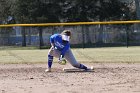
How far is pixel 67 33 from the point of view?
49.0 ft

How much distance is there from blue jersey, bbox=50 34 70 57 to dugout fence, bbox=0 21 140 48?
49.9ft

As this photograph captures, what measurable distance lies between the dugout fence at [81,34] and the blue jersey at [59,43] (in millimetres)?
15216

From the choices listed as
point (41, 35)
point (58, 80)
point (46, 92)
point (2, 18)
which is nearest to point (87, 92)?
point (46, 92)

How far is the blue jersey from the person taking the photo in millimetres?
14930

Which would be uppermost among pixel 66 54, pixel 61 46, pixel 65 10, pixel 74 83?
pixel 65 10

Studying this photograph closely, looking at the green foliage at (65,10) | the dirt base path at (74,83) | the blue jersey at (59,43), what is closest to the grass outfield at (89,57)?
the blue jersey at (59,43)

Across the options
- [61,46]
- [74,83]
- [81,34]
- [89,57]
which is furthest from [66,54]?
[81,34]

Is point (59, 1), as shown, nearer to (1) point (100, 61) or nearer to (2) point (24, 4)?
(2) point (24, 4)

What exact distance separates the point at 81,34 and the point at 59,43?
16574mm

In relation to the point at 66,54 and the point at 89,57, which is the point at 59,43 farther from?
the point at 89,57

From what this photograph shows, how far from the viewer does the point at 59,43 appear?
15.0 metres

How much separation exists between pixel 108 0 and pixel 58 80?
31.5m

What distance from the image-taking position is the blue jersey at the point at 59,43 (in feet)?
49.0

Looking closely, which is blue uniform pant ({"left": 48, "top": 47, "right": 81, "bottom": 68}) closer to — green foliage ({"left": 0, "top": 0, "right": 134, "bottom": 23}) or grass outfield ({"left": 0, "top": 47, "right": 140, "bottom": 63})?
grass outfield ({"left": 0, "top": 47, "right": 140, "bottom": 63})
